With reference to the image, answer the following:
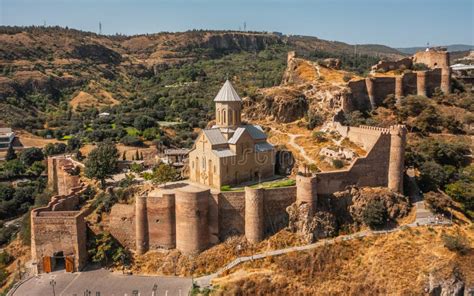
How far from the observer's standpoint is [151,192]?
→ 88.7 feet

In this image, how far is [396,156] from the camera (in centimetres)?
2688

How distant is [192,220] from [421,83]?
26.6m

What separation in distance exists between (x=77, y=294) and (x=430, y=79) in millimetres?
34484

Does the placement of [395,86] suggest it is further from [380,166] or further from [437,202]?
[437,202]

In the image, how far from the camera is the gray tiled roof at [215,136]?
Answer: 27.6m

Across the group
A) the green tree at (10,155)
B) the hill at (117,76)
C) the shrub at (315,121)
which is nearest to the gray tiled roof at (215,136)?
the shrub at (315,121)

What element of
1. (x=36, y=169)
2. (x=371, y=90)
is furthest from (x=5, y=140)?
(x=371, y=90)

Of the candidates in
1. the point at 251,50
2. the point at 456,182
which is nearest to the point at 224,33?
the point at 251,50

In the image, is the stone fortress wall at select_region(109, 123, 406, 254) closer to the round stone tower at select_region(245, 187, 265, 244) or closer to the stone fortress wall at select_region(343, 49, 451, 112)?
the round stone tower at select_region(245, 187, 265, 244)

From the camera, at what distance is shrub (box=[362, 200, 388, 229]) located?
25.6 meters

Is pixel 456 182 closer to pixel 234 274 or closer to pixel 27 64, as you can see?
pixel 234 274

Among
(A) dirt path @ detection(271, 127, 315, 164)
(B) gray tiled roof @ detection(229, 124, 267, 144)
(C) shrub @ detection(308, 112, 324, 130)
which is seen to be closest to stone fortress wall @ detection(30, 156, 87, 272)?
(B) gray tiled roof @ detection(229, 124, 267, 144)

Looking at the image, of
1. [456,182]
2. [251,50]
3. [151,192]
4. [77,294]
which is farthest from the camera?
[251,50]

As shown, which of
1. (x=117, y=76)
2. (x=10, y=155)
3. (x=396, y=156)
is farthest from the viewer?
(x=117, y=76)
